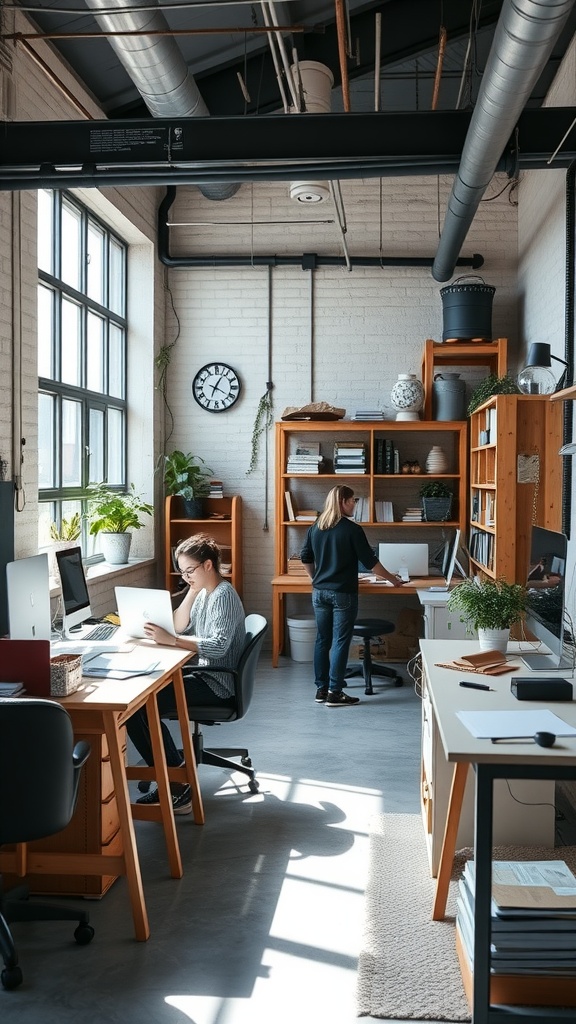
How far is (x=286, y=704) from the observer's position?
6.50 m

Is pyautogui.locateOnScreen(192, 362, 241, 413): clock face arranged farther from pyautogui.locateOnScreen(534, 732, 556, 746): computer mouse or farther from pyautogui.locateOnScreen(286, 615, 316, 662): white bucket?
pyautogui.locateOnScreen(534, 732, 556, 746): computer mouse

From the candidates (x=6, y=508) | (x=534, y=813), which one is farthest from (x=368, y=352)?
(x=534, y=813)

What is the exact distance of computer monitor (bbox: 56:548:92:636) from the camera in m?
4.53

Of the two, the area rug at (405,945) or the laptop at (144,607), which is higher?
the laptop at (144,607)

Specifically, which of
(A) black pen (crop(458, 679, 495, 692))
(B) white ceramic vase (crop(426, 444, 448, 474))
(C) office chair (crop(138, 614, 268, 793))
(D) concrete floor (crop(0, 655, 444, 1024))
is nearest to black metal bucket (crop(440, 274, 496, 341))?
(B) white ceramic vase (crop(426, 444, 448, 474))

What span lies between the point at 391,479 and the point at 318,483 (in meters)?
0.69

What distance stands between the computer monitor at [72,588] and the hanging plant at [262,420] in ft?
13.0

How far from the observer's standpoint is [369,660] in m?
6.95

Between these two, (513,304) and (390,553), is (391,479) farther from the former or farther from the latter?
(513,304)

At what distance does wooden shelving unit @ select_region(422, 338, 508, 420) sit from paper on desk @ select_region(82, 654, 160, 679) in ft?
15.4

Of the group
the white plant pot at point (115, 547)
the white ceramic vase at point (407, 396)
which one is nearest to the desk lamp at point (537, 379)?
the white ceramic vase at point (407, 396)

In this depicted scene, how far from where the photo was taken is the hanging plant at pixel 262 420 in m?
8.58

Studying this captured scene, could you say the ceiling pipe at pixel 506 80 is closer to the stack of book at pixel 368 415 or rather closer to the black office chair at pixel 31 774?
the stack of book at pixel 368 415

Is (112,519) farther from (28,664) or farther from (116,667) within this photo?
(28,664)
